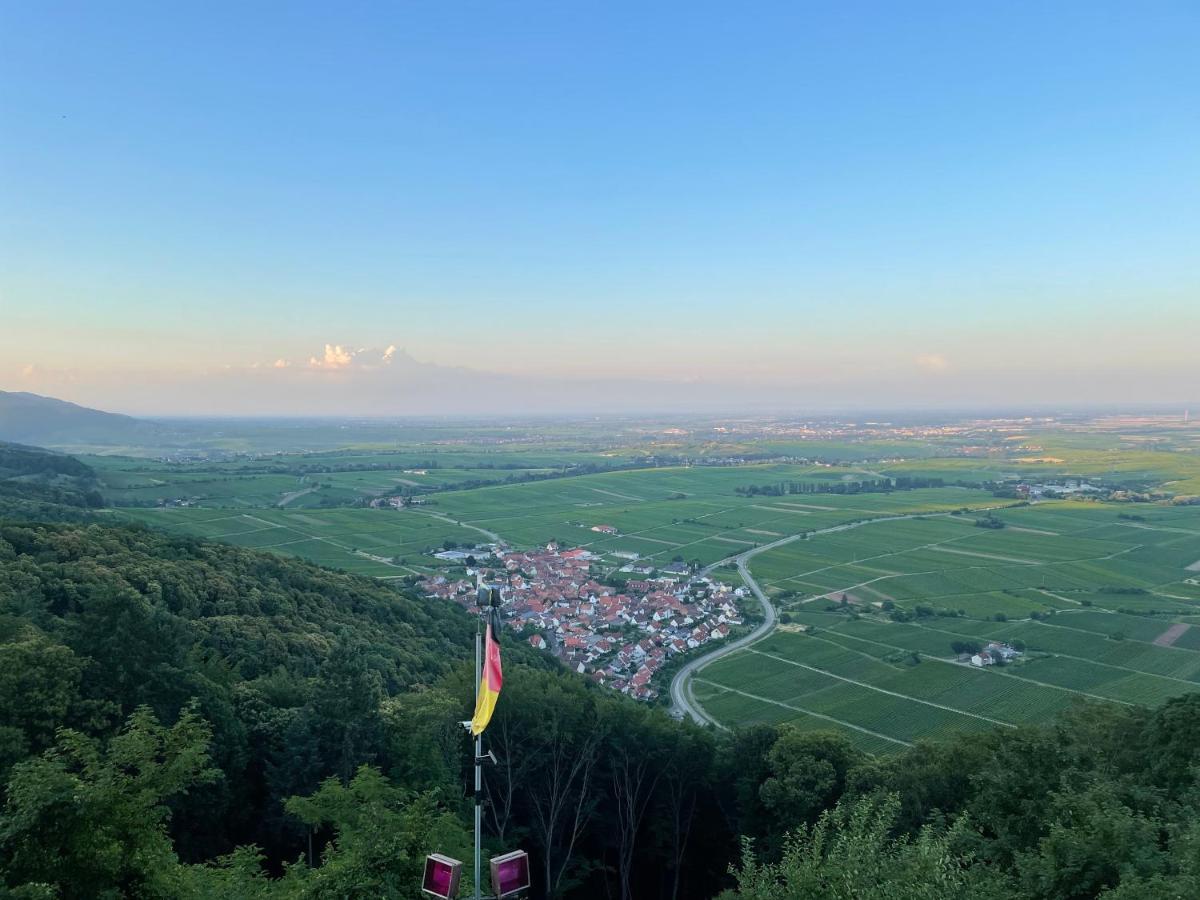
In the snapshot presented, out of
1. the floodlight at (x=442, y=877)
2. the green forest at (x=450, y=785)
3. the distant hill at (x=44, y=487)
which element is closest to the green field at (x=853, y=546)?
the distant hill at (x=44, y=487)

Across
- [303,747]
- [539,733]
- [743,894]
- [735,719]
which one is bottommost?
[735,719]

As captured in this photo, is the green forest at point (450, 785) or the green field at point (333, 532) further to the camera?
the green field at point (333, 532)

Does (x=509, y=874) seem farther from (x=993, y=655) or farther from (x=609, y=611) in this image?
(x=609, y=611)

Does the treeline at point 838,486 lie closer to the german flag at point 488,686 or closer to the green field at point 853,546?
the green field at point 853,546

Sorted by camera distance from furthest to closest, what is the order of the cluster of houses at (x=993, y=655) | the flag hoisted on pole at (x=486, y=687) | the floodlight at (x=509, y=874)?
the cluster of houses at (x=993, y=655)
the flag hoisted on pole at (x=486, y=687)
the floodlight at (x=509, y=874)

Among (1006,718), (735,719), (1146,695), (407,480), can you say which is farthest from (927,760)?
(407,480)

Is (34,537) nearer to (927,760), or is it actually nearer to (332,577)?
(332,577)

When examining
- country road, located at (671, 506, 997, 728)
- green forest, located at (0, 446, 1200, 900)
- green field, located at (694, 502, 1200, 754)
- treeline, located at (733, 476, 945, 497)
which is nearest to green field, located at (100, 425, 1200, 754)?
green field, located at (694, 502, 1200, 754)

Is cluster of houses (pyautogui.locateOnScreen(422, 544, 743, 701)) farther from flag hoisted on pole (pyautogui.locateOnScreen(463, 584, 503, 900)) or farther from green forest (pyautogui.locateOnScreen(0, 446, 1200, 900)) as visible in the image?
flag hoisted on pole (pyautogui.locateOnScreen(463, 584, 503, 900))
